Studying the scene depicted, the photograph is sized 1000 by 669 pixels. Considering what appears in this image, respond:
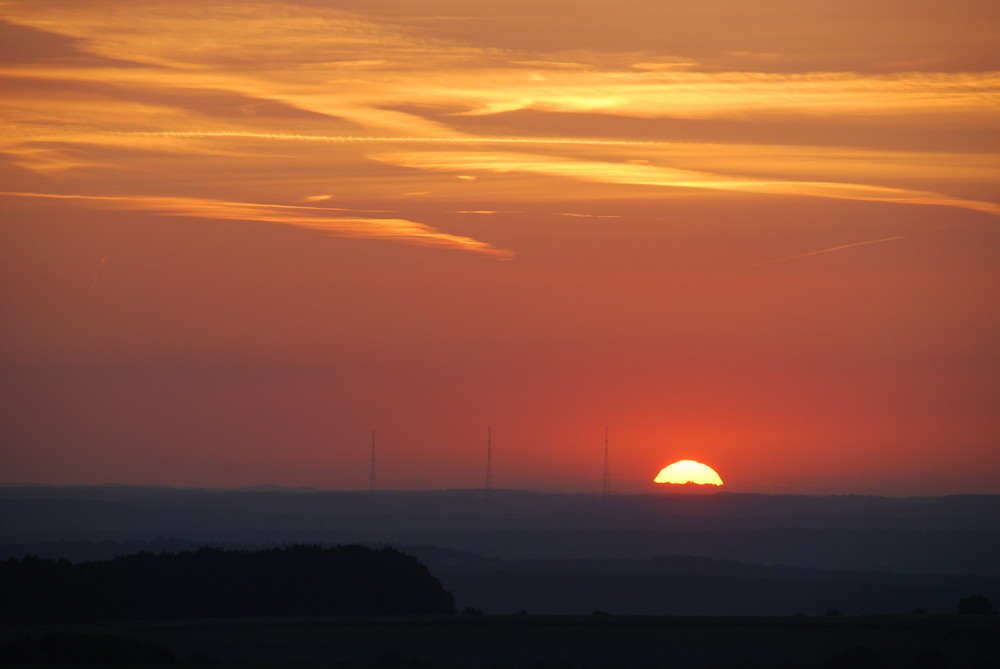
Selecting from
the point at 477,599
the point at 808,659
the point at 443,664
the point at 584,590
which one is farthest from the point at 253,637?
the point at 584,590

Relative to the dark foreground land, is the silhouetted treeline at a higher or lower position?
higher

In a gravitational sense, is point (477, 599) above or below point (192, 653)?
above

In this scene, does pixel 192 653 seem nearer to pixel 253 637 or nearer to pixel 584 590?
pixel 253 637

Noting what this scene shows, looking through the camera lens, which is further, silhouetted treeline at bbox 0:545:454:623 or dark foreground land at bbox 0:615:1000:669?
silhouetted treeline at bbox 0:545:454:623

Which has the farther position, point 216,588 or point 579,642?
point 216,588
